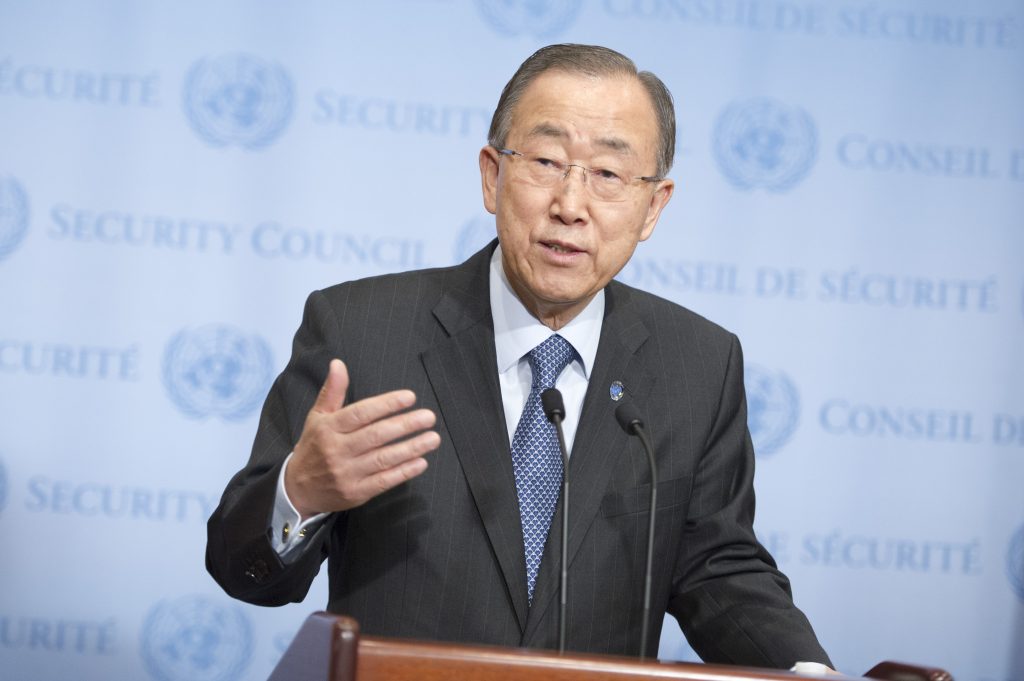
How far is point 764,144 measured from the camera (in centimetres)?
355

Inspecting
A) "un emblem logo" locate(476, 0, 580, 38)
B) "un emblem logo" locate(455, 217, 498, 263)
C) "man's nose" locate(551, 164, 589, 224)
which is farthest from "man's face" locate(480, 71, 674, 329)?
"un emblem logo" locate(476, 0, 580, 38)

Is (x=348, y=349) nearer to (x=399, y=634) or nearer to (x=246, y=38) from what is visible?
(x=399, y=634)

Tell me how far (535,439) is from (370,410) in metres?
0.57

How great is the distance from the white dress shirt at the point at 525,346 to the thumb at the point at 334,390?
49 cm

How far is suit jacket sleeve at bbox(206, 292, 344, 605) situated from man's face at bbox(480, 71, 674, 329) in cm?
38

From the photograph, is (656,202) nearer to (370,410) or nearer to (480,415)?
(480,415)

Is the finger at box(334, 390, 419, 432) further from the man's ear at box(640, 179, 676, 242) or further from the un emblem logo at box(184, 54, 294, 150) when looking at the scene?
the un emblem logo at box(184, 54, 294, 150)

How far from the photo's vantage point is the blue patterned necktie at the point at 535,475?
1.94 meters

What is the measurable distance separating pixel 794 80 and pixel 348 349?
2.10 m

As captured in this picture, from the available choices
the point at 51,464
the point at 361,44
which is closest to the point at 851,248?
the point at 361,44

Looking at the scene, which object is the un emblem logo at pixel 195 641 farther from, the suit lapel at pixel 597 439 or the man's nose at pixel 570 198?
the man's nose at pixel 570 198

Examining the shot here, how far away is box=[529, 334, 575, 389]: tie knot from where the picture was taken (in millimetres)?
2078

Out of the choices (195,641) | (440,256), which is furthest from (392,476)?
(195,641)

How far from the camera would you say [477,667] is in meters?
1.20
